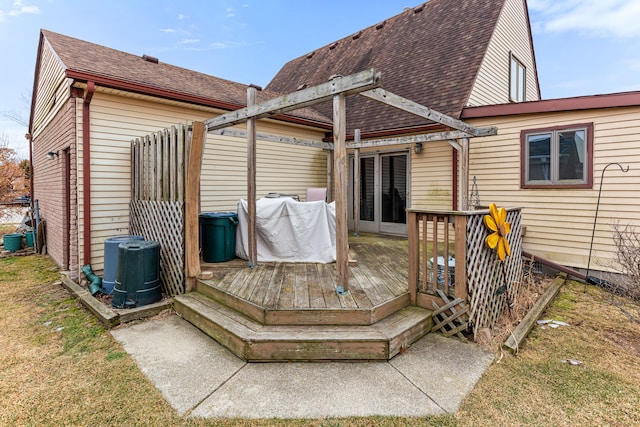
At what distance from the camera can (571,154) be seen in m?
5.67

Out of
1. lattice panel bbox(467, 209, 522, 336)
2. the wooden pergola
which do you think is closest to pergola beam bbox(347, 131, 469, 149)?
the wooden pergola

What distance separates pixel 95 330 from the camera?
11.7 ft

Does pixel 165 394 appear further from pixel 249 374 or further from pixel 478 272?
pixel 478 272

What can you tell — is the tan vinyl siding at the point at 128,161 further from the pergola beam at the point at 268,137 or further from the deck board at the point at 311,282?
the deck board at the point at 311,282

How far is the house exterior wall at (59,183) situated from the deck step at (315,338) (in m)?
3.68

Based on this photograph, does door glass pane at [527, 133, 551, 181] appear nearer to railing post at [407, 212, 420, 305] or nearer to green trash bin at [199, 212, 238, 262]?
railing post at [407, 212, 420, 305]

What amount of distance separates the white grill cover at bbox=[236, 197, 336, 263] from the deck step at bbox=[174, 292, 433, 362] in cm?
181

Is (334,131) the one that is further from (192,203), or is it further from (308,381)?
(308,381)

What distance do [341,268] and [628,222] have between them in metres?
5.04

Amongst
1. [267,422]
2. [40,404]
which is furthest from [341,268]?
[40,404]

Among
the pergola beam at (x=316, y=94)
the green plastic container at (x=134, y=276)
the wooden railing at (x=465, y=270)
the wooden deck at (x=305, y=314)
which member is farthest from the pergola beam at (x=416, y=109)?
the green plastic container at (x=134, y=276)

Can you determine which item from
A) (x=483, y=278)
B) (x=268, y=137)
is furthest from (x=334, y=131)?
(x=268, y=137)

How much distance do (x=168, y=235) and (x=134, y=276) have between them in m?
0.69

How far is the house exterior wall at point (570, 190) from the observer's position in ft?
17.0
